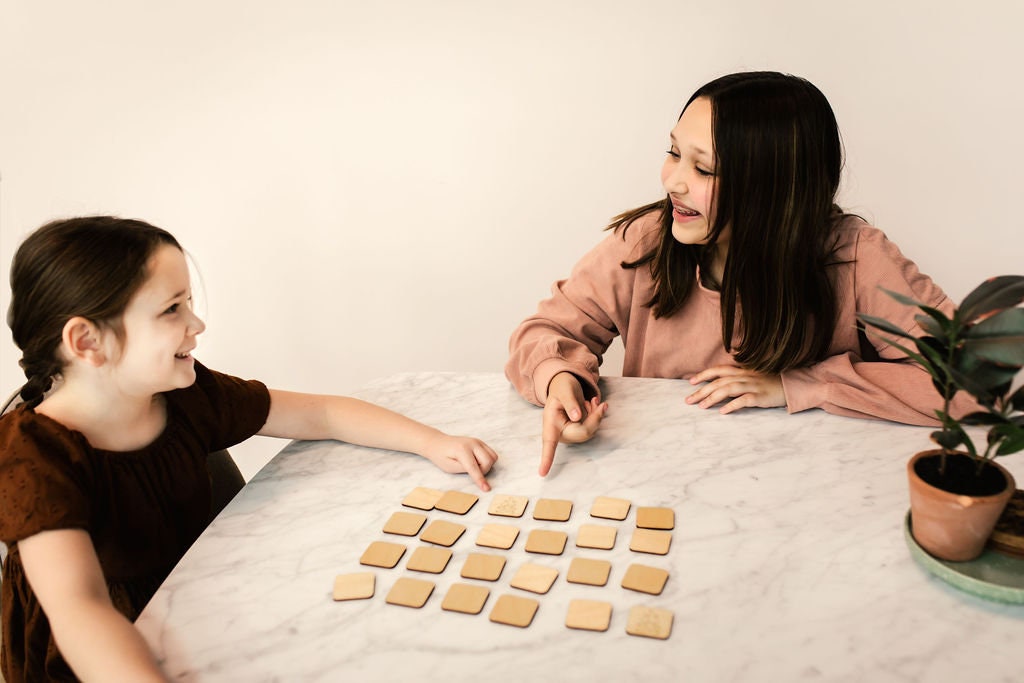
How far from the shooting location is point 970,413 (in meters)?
0.89

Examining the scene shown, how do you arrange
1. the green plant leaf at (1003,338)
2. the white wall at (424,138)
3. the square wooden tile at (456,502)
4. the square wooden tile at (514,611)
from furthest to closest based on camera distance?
the white wall at (424,138)
the square wooden tile at (456,502)
the square wooden tile at (514,611)
the green plant leaf at (1003,338)

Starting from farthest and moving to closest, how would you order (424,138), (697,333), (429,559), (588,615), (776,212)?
(424,138) → (697,333) → (776,212) → (429,559) → (588,615)

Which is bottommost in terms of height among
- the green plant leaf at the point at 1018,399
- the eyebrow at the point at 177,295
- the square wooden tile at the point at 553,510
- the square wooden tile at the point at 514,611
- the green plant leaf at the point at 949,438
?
the square wooden tile at the point at 514,611

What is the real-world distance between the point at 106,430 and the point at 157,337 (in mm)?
176

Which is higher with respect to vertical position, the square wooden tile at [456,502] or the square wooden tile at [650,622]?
the square wooden tile at [456,502]

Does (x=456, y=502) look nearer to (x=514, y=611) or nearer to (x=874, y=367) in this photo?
(x=514, y=611)

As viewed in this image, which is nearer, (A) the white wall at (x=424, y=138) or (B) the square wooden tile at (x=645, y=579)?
(B) the square wooden tile at (x=645, y=579)

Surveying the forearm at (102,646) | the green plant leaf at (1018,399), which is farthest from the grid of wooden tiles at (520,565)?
the green plant leaf at (1018,399)

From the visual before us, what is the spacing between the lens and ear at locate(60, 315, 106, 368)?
1128 millimetres

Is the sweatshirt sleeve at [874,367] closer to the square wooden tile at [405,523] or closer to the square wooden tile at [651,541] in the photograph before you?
the square wooden tile at [651,541]

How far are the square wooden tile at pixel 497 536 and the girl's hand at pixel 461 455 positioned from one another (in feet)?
0.37

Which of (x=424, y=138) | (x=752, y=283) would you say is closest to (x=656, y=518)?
(x=752, y=283)

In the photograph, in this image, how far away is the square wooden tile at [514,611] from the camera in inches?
36.1

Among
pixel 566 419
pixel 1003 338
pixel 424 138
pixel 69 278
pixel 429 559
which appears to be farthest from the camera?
pixel 424 138
